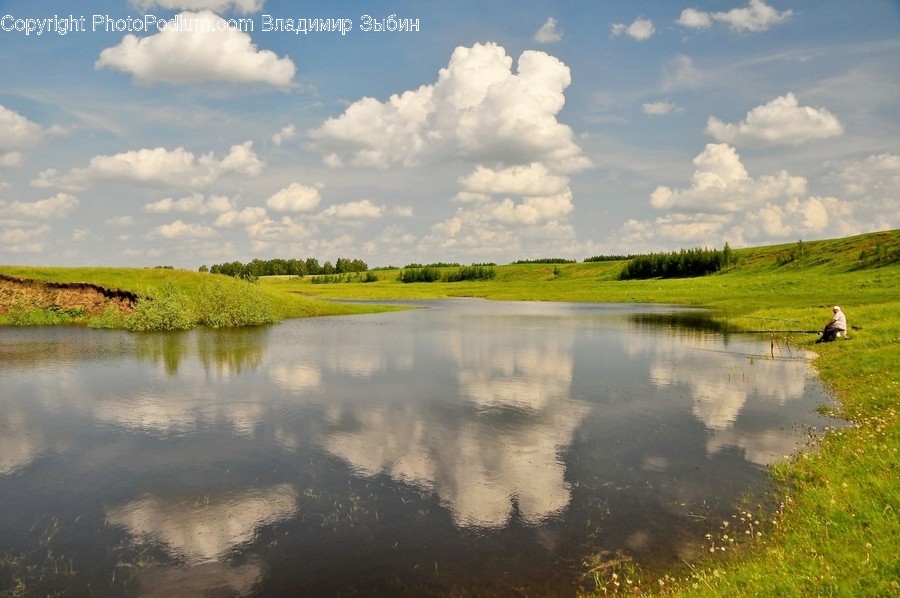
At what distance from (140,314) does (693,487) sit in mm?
61111

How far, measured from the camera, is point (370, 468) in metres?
18.1

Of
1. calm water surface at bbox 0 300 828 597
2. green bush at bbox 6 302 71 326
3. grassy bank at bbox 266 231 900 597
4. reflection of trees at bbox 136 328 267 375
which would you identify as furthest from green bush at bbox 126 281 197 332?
grassy bank at bbox 266 231 900 597

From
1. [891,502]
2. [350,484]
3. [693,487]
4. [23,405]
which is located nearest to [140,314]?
[23,405]

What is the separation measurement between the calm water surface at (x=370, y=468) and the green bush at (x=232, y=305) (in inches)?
1120

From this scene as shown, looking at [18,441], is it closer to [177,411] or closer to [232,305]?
[177,411]

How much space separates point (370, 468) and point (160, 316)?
171ft

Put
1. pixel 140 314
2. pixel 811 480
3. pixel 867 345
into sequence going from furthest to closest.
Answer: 1. pixel 140 314
2. pixel 867 345
3. pixel 811 480

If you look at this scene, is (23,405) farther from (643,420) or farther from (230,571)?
(643,420)

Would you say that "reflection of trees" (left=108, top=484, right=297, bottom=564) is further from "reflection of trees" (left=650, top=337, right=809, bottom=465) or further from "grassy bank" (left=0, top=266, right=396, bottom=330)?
"grassy bank" (left=0, top=266, right=396, bottom=330)

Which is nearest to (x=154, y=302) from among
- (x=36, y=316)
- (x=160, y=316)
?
(x=160, y=316)

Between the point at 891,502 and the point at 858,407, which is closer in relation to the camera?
the point at 891,502

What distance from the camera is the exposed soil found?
67.3 m

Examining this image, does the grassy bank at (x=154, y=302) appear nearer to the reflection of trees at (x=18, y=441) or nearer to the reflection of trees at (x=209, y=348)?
the reflection of trees at (x=209, y=348)

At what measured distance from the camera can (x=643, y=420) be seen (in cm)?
2402
